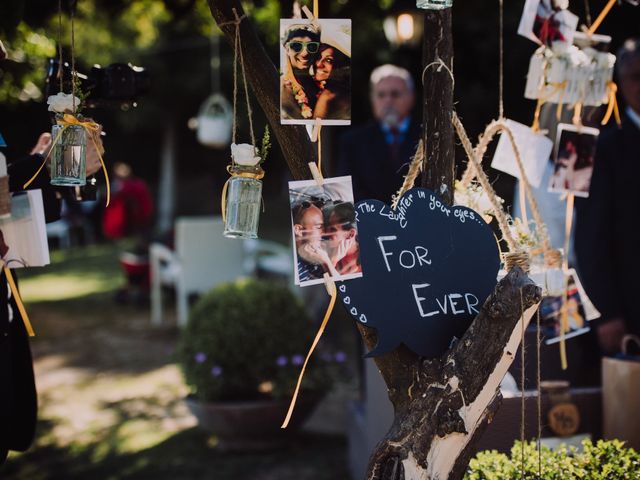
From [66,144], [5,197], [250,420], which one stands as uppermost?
[66,144]

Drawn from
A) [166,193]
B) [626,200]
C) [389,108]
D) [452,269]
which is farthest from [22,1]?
[166,193]

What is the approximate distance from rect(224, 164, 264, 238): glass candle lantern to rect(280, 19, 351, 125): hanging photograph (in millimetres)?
157

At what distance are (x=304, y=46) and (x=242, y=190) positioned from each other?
36 centimetres

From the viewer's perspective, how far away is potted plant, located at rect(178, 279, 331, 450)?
13.4ft

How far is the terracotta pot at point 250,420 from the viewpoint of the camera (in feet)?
13.3

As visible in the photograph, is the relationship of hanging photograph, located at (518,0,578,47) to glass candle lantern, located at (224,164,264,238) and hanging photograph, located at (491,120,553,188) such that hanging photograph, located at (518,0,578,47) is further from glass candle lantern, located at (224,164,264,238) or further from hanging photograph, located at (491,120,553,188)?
glass candle lantern, located at (224,164,264,238)

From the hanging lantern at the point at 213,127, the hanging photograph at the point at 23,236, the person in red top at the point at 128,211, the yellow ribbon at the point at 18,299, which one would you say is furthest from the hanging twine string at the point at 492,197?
the person in red top at the point at 128,211

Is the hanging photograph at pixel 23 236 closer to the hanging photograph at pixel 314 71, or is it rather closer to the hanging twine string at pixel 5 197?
the hanging twine string at pixel 5 197

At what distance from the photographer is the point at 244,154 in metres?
1.73

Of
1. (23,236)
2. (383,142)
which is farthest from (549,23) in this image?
(383,142)

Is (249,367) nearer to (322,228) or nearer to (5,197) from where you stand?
(5,197)

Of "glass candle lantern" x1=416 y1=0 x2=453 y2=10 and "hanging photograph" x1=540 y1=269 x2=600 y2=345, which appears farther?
"hanging photograph" x1=540 y1=269 x2=600 y2=345

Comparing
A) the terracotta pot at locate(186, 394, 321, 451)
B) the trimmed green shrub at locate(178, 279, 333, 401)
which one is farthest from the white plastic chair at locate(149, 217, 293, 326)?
the terracotta pot at locate(186, 394, 321, 451)

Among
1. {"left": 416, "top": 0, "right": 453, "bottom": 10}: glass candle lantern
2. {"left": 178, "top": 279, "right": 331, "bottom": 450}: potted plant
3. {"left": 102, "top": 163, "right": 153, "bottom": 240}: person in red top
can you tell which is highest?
{"left": 416, "top": 0, "right": 453, "bottom": 10}: glass candle lantern
